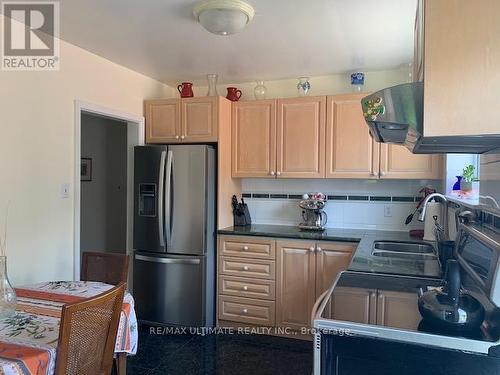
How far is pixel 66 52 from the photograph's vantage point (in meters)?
2.75

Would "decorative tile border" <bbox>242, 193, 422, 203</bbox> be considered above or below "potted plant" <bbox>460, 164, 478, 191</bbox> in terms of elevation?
below

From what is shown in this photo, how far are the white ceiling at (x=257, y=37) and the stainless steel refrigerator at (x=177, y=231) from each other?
77 centimetres

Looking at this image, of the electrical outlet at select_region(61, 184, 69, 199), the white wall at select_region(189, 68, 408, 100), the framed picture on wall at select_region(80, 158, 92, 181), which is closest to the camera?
the electrical outlet at select_region(61, 184, 69, 199)

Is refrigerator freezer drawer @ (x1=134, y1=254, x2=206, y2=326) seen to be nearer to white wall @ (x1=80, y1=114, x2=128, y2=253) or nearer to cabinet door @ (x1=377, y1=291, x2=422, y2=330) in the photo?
white wall @ (x1=80, y1=114, x2=128, y2=253)

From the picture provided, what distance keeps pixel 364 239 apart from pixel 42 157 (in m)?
2.41

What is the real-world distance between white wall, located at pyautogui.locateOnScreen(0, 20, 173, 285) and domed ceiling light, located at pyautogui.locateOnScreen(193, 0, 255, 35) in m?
1.22

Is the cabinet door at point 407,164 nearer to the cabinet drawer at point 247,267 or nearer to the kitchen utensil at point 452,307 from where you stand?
the cabinet drawer at point 247,267

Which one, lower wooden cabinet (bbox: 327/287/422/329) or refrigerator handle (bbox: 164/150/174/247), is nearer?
lower wooden cabinet (bbox: 327/287/422/329)

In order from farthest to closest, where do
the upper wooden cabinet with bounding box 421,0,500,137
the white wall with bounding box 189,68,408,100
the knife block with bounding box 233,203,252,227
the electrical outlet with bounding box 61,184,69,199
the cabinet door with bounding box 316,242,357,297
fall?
the knife block with bounding box 233,203,252,227 → the white wall with bounding box 189,68,408,100 → the cabinet door with bounding box 316,242,357,297 → the electrical outlet with bounding box 61,184,69,199 → the upper wooden cabinet with bounding box 421,0,500,137

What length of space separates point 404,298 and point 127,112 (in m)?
2.77

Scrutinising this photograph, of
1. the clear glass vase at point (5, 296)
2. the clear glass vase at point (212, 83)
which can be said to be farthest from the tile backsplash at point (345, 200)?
the clear glass vase at point (5, 296)

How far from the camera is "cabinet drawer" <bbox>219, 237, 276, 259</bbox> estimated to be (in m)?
3.20

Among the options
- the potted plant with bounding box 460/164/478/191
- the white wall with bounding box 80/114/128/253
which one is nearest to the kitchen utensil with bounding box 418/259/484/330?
the potted plant with bounding box 460/164/478/191

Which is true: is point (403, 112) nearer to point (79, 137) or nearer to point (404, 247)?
point (404, 247)
